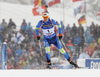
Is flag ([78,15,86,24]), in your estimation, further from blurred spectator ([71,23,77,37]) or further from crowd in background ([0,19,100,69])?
blurred spectator ([71,23,77,37])

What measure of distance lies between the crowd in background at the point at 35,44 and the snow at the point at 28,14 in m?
0.62

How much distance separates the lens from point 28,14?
1181 cm

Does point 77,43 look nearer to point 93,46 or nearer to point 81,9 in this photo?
point 93,46

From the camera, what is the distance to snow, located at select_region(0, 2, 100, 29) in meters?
11.1

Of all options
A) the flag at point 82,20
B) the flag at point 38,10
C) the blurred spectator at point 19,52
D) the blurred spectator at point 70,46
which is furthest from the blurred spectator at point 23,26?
the flag at point 82,20

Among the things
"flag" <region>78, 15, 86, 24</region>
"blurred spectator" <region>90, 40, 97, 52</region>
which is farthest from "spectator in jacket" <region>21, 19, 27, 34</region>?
"blurred spectator" <region>90, 40, 97, 52</region>

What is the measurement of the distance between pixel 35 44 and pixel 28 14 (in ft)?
7.95

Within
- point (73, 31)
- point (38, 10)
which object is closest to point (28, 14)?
point (38, 10)

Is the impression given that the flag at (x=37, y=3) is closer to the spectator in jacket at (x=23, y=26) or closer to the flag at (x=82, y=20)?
the spectator in jacket at (x=23, y=26)

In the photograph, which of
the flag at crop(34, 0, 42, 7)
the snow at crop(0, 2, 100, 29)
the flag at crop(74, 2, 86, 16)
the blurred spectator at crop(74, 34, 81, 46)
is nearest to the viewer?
the blurred spectator at crop(74, 34, 81, 46)

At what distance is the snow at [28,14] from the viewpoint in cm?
1107

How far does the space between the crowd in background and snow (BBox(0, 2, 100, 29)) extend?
2.04 feet
